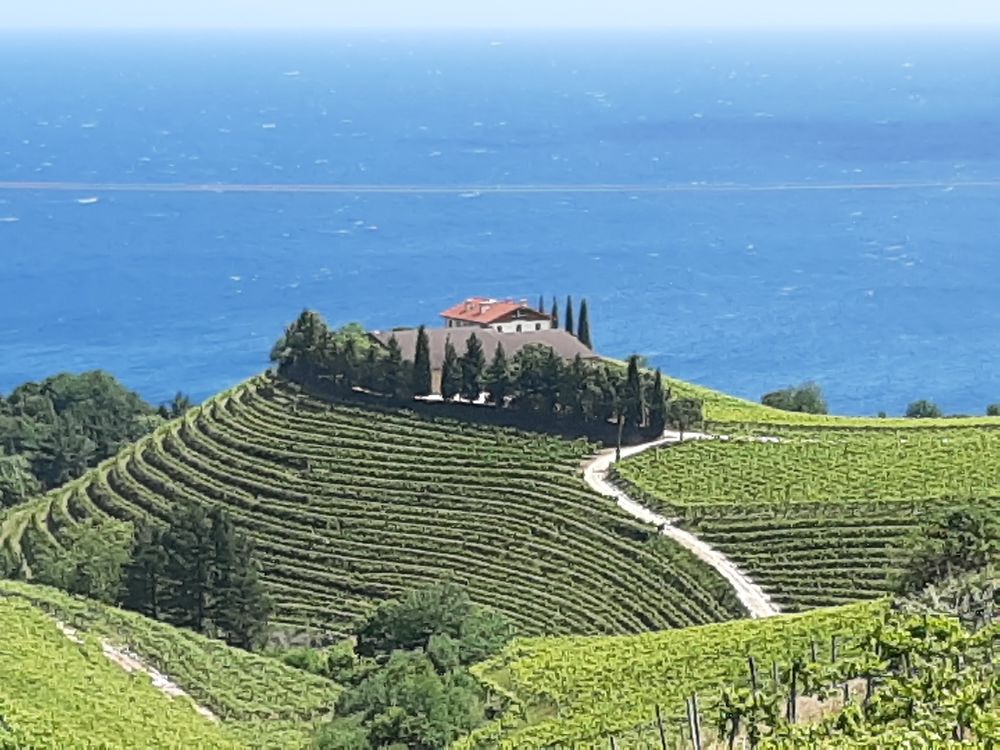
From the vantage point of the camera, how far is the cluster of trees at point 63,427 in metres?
77.1

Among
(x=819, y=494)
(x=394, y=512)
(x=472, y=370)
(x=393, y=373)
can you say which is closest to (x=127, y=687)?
(x=394, y=512)

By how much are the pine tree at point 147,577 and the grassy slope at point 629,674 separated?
1522 centimetres

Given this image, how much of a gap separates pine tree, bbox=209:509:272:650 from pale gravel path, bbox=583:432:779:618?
12.1 m

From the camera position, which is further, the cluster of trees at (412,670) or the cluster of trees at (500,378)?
the cluster of trees at (500,378)

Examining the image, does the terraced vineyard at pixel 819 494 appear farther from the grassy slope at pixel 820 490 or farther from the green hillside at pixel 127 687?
the green hillside at pixel 127 687

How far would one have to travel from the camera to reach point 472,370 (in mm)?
62125

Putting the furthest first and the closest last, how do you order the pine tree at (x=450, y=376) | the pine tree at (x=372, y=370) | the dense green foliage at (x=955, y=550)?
the pine tree at (x=372, y=370) → the pine tree at (x=450, y=376) → the dense green foliage at (x=955, y=550)

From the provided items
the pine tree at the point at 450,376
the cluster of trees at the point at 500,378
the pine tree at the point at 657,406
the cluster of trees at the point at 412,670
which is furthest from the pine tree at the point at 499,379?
the cluster of trees at the point at 412,670

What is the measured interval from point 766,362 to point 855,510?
231ft

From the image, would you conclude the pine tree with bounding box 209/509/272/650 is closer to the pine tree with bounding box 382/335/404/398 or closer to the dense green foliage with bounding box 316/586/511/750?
the dense green foliage with bounding box 316/586/511/750

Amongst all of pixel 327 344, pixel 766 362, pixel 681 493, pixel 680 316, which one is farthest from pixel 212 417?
pixel 680 316

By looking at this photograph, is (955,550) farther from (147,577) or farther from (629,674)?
(147,577)

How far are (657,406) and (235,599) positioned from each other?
17.1 metres

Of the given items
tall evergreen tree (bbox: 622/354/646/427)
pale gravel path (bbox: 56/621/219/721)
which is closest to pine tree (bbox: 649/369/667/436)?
tall evergreen tree (bbox: 622/354/646/427)
